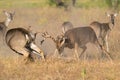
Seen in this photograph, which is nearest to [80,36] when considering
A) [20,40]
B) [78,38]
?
[78,38]

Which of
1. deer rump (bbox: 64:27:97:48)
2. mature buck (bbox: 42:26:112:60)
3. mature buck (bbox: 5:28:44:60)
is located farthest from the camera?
deer rump (bbox: 64:27:97:48)

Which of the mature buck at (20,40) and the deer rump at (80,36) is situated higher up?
the mature buck at (20,40)

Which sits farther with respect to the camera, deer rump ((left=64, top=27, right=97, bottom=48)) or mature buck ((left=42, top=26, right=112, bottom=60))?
deer rump ((left=64, top=27, right=97, bottom=48))

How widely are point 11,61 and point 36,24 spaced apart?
12714 mm

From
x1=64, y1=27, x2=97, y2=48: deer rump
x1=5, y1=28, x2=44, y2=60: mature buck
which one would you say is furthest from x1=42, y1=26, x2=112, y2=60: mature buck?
x1=5, y1=28, x2=44, y2=60: mature buck

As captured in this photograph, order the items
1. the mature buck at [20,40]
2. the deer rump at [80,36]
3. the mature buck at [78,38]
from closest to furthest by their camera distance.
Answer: the mature buck at [20,40]
the mature buck at [78,38]
the deer rump at [80,36]

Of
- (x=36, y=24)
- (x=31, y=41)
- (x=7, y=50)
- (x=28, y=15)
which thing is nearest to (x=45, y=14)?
(x=28, y=15)

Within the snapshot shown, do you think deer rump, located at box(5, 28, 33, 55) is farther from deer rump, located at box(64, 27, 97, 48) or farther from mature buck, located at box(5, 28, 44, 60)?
deer rump, located at box(64, 27, 97, 48)

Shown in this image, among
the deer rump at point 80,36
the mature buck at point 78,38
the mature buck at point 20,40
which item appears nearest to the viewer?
the mature buck at point 20,40

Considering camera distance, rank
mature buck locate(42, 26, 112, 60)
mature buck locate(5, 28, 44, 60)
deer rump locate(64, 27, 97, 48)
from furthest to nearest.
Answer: deer rump locate(64, 27, 97, 48) < mature buck locate(42, 26, 112, 60) < mature buck locate(5, 28, 44, 60)

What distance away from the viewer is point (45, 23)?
22938 mm

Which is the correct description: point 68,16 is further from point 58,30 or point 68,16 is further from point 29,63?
point 29,63

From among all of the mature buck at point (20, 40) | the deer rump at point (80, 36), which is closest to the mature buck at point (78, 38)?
the deer rump at point (80, 36)

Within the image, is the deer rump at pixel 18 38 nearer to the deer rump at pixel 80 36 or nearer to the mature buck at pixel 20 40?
the mature buck at pixel 20 40
